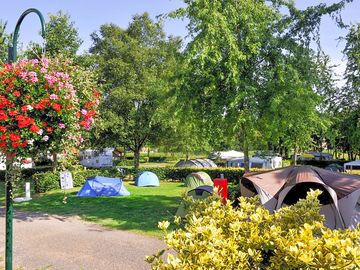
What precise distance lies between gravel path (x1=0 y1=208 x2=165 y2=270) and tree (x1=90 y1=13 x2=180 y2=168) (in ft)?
53.7

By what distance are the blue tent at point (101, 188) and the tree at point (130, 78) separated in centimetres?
902

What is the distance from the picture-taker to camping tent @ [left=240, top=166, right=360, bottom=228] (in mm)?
10094

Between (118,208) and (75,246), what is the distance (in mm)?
5997

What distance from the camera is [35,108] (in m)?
5.50

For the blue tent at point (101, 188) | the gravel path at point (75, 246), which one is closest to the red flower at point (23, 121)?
the gravel path at point (75, 246)

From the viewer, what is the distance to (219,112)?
46.1 ft

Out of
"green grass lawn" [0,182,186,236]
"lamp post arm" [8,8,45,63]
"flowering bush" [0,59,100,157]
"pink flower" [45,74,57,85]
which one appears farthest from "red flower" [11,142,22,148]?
"green grass lawn" [0,182,186,236]

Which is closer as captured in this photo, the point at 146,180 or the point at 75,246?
the point at 75,246

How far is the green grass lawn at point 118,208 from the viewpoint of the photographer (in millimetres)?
13222

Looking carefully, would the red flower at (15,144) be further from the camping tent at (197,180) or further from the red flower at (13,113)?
the camping tent at (197,180)

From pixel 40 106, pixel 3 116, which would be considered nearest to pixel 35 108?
pixel 40 106

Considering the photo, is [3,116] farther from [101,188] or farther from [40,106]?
[101,188]

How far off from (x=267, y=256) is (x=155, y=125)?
2715 cm

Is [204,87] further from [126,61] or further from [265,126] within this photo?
[126,61]
